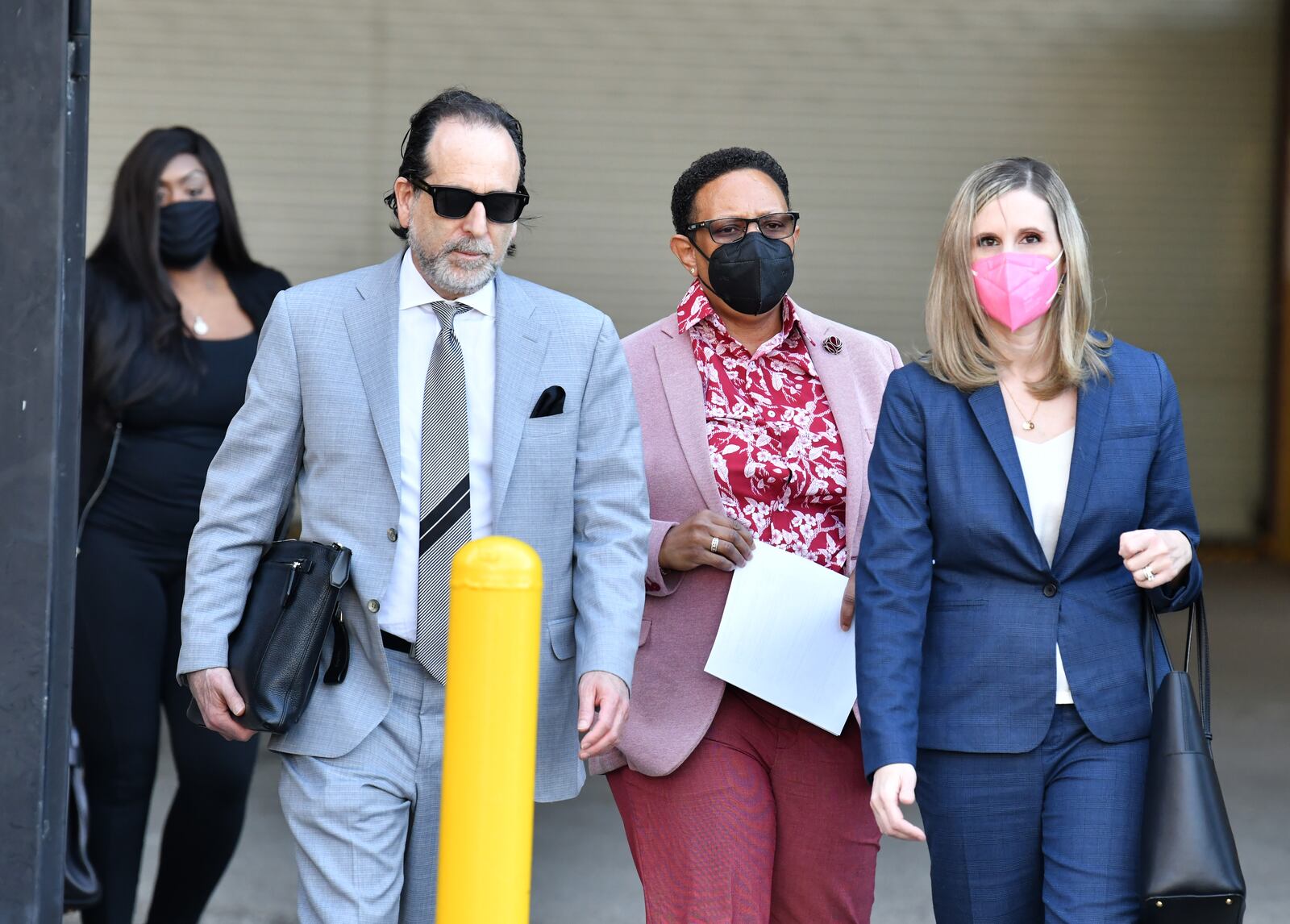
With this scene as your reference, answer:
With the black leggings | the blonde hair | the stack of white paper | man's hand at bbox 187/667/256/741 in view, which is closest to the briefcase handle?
the blonde hair

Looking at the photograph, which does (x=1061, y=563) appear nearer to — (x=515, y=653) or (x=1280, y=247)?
(x=515, y=653)

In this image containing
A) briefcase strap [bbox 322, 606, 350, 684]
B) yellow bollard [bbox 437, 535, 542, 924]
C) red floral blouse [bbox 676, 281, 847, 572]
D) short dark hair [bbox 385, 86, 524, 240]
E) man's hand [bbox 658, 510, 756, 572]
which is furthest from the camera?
red floral blouse [bbox 676, 281, 847, 572]

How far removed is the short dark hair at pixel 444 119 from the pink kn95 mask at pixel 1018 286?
86 cm

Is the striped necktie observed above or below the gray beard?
below

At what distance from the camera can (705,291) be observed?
3369 mm

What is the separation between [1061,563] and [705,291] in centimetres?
107

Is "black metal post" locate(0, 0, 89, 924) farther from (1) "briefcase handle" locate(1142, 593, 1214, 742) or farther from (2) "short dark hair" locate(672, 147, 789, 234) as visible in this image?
(1) "briefcase handle" locate(1142, 593, 1214, 742)

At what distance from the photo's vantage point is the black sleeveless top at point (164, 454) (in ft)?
12.9

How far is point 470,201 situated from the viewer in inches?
109

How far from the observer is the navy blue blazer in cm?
261

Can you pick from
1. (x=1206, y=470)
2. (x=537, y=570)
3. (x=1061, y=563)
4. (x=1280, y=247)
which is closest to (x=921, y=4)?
(x=1280, y=247)

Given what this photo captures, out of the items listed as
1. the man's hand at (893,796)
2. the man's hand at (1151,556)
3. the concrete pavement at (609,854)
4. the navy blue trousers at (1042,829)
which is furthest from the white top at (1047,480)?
the concrete pavement at (609,854)

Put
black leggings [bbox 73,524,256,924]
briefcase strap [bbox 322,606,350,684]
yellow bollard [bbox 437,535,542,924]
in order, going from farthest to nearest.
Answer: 1. black leggings [bbox 73,524,256,924]
2. briefcase strap [bbox 322,606,350,684]
3. yellow bollard [bbox 437,535,542,924]

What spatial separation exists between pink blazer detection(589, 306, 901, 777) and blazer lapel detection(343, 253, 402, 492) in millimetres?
676
